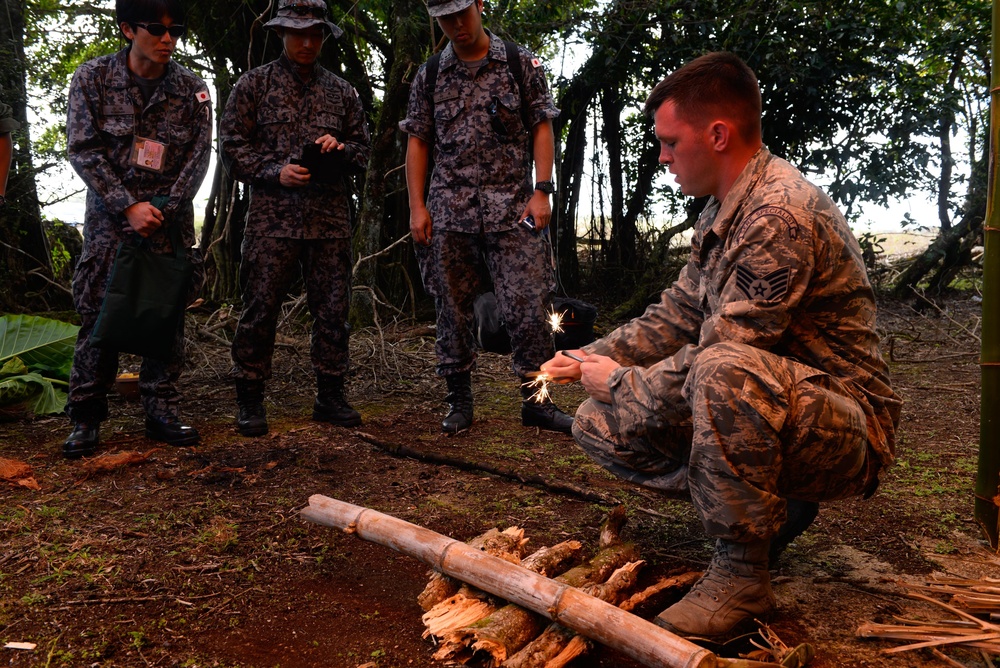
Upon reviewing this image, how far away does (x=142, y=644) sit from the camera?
7.71ft

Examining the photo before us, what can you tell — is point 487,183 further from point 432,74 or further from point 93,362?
Result: point 93,362

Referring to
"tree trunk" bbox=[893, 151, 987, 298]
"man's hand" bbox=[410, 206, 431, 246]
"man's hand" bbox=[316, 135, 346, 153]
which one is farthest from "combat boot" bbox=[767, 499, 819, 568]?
"tree trunk" bbox=[893, 151, 987, 298]

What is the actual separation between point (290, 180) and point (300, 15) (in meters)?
0.84

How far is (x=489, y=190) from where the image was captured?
14.6ft

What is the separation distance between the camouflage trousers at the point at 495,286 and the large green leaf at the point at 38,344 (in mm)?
2531

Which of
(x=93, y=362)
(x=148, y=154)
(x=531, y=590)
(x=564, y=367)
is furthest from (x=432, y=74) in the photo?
(x=531, y=590)

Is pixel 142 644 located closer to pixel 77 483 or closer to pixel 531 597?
pixel 531 597

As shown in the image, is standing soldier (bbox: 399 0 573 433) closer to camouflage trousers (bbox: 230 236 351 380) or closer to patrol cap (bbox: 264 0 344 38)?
camouflage trousers (bbox: 230 236 351 380)

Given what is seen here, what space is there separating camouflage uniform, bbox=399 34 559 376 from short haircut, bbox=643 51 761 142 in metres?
1.92

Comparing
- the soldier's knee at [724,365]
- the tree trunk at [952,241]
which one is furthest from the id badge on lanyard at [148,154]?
the tree trunk at [952,241]

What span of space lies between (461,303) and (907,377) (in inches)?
135

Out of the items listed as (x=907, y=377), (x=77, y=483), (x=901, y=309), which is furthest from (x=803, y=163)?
(x=77, y=483)

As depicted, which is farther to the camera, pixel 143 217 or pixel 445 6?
pixel 445 6

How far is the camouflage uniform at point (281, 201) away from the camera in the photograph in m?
4.44
